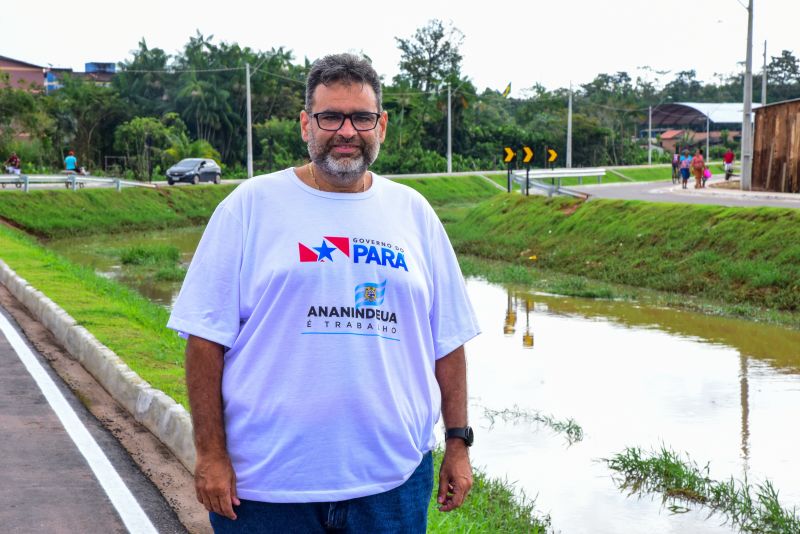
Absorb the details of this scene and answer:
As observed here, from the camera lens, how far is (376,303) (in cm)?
285

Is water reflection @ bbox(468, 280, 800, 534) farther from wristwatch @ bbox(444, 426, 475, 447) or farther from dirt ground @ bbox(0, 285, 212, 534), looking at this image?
wristwatch @ bbox(444, 426, 475, 447)

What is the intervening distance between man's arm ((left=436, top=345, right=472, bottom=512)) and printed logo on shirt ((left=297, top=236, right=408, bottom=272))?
408 mm

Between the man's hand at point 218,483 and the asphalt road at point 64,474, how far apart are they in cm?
277

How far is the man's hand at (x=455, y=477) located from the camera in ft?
10.5

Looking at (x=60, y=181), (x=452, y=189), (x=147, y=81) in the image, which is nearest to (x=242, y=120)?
(x=147, y=81)

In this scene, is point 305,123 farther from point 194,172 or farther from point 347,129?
point 194,172

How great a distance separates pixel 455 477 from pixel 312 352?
69cm

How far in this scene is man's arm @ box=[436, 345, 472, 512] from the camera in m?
3.18

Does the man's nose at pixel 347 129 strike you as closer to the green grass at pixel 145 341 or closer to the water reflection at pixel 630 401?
the green grass at pixel 145 341

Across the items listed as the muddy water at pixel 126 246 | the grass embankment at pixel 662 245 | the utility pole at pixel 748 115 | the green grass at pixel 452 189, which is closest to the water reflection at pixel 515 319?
the grass embankment at pixel 662 245

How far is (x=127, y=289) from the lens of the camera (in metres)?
19.0

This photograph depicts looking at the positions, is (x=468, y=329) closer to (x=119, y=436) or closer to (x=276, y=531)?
(x=276, y=531)

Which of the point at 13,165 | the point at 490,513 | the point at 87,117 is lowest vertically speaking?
the point at 490,513

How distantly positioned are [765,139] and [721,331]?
16256mm
